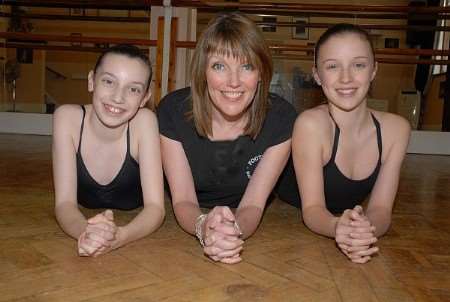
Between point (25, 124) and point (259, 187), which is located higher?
→ point (259, 187)

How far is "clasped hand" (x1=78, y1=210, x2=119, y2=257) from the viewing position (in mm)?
1150

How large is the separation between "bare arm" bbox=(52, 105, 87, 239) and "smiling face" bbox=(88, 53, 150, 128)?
0.10 m

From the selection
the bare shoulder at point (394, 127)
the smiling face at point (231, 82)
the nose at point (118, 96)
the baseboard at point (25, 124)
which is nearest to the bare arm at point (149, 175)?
the nose at point (118, 96)

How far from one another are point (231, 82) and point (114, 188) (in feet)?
1.69

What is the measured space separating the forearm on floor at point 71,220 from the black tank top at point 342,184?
0.77 metres

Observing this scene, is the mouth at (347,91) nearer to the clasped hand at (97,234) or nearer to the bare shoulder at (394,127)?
the bare shoulder at (394,127)

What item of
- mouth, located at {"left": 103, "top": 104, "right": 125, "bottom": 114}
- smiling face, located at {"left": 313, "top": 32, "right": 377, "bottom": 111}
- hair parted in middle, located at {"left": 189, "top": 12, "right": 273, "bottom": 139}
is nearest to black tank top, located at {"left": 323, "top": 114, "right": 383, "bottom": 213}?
smiling face, located at {"left": 313, "top": 32, "right": 377, "bottom": 111}

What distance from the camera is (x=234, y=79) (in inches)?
55.6

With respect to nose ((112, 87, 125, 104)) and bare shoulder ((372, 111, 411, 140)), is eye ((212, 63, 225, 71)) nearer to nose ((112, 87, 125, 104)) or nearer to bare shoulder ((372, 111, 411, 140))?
nose ((112, 87, 125, 104))

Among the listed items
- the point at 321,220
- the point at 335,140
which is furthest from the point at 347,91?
the point at 321,220

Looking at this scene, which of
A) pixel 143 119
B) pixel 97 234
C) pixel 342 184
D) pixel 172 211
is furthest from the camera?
pixel 172 211

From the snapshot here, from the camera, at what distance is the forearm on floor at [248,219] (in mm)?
1374

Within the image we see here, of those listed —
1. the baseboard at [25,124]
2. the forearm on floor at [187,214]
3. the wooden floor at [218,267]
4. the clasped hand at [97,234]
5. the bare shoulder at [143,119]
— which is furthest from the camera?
the baseboard at [25,124]

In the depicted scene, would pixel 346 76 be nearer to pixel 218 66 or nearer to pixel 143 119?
pixel 218 66
